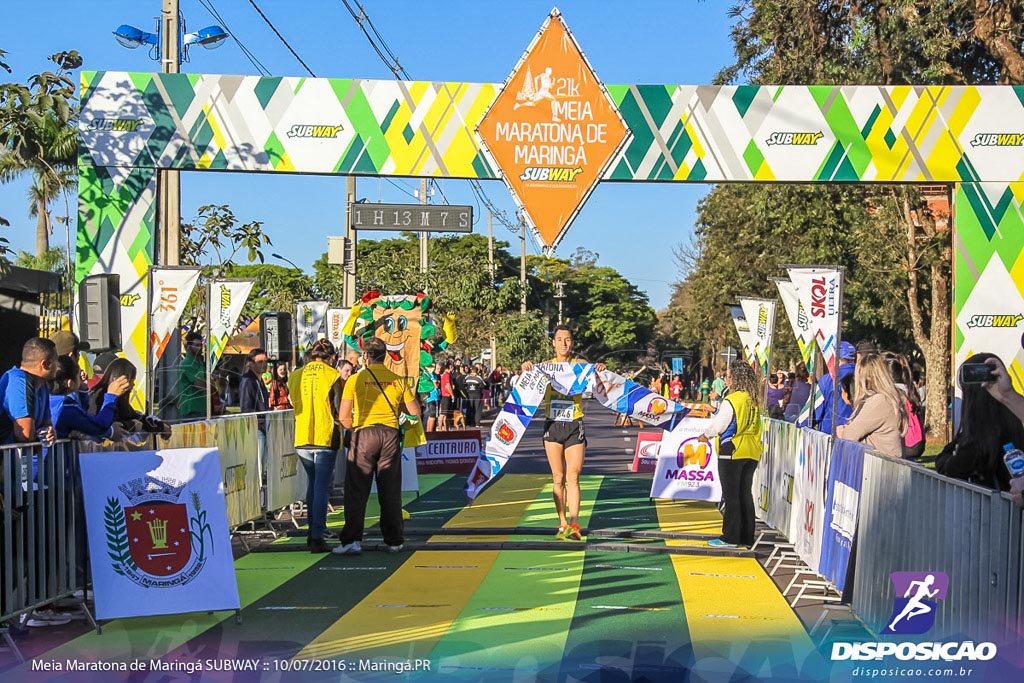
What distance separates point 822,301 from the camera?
11.4 m

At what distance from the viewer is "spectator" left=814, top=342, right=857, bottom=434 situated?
13.4 meters

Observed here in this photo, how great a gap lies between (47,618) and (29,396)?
147 centimetres

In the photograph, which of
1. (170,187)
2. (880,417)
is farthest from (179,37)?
(880,417)

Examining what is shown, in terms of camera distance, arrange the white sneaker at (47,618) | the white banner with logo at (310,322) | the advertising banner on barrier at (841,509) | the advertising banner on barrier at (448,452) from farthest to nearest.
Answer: the white banner with logo at (310,322) < the advertising banner on barrier at (448,452) < the advertising banner on barrier at (841,509) < the white sneaker at (47,618)

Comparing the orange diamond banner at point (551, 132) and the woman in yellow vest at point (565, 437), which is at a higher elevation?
the orange diamond banner at point (551, 132)

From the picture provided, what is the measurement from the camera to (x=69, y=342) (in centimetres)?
1073

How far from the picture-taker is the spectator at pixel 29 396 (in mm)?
8405

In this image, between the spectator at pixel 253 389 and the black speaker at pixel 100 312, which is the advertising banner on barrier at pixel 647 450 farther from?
the black speaker at pixel 100 312

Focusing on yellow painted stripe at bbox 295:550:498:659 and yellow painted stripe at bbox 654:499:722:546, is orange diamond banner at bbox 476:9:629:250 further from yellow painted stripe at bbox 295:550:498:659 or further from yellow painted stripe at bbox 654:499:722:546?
yellow painted stripe at bbox 295:550:498:659

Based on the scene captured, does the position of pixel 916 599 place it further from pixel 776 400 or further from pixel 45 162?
pixel 776 400

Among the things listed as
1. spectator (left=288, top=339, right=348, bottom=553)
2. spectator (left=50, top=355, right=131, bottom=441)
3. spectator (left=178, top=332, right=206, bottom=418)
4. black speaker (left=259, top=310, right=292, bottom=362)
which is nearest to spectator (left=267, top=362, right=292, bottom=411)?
black speaker (left=259, top=310, right=292, bottom=362)

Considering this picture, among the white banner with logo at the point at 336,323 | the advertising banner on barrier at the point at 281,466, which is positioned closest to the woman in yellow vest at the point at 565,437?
the advertising banner on barrier at the point at 281,466

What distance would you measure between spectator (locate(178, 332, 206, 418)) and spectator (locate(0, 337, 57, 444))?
6488mm

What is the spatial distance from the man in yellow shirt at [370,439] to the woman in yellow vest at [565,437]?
1.33 m
